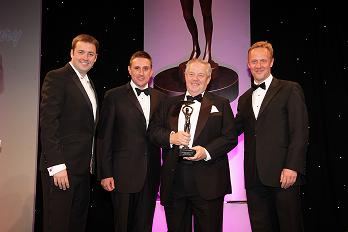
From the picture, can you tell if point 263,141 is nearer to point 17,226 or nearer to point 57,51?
point 57,51

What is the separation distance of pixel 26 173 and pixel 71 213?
220cm

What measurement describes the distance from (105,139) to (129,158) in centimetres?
26

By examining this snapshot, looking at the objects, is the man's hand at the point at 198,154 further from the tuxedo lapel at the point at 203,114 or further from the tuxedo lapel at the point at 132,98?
the tuxedo lapel at the point at 132,98

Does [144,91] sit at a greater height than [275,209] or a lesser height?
greater

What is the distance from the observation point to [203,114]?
121 inches

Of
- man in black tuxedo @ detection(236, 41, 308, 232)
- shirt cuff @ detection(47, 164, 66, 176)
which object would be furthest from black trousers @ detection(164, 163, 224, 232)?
shirt cuff @ detection(47, 164, 66, 176)

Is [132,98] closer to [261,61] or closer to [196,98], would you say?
[196,98]

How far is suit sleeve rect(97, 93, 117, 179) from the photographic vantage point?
3262 millimetres

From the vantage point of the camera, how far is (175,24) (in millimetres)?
5051

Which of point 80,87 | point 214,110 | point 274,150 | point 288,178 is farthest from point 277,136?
point 80,87

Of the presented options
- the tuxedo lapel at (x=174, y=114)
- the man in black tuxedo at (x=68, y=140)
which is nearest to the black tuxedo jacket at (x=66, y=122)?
the man in black tuxedo at (x=68, y=140)

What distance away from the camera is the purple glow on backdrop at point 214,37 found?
491 centimetres

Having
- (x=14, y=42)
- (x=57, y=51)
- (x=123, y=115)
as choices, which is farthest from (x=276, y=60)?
(x=14, y=42)

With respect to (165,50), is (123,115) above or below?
below
